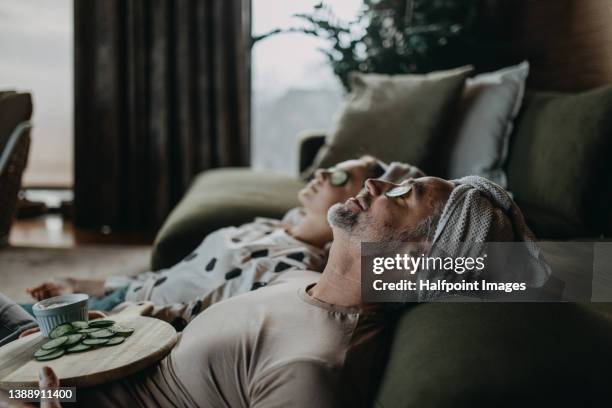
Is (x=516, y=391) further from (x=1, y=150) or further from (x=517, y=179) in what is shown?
(x=1, y=150)

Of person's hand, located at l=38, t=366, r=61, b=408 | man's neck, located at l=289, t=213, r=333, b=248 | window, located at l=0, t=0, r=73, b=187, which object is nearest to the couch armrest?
man's neck, located at l=289, t=213, r=333, b=248

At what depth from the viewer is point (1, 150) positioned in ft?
6.77

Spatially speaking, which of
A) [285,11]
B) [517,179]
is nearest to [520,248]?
[517,179]

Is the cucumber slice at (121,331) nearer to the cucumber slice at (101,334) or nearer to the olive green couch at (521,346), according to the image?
the cucumber slice at (101,334)

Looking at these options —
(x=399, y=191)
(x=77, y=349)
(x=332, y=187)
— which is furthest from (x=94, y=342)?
(x=332, y=187)

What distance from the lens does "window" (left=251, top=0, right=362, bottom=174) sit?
397cm

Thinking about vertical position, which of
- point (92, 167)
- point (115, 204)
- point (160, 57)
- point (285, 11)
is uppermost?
point (285, 11)

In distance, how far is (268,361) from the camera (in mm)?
977

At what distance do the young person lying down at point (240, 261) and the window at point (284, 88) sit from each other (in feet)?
7.61

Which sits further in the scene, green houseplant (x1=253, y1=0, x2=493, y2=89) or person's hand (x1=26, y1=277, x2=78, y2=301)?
green houseplant (x1=253, y1=0, x2=493, y2=89)

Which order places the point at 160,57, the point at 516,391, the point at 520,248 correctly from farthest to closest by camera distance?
the point at 160,57
the point at 520,248
the point at 516,391

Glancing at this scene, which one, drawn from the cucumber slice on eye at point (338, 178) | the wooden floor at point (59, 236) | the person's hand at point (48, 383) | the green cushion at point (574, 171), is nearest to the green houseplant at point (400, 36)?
the green cushion at point (574, 171)

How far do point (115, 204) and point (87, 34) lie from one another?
121 centimetres

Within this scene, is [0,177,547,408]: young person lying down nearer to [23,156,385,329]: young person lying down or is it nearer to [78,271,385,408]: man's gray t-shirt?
[78,271,385,408]: man's gray t-shirt
